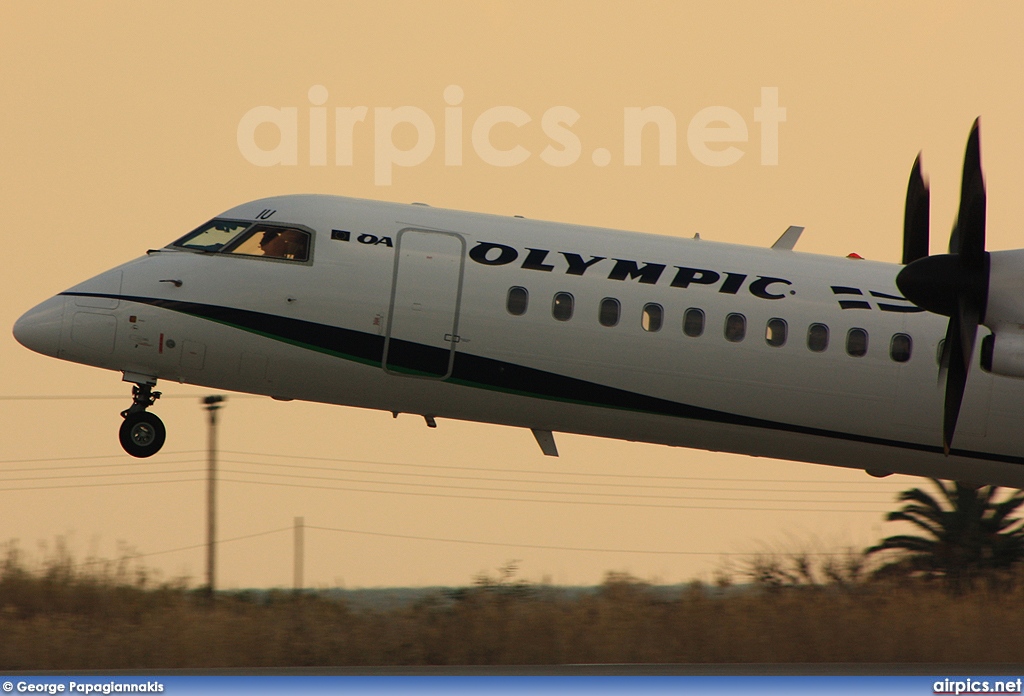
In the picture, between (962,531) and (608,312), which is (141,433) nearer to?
(608,312)

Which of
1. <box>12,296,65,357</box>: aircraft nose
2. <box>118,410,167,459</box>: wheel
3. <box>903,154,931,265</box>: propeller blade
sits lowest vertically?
<box>118,410,167,459</box>: wheel

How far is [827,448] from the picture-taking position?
66.0ft

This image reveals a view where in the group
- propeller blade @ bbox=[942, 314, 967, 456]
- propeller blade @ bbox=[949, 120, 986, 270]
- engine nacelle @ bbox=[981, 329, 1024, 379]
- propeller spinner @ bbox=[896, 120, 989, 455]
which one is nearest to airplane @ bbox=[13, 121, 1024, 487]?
propeller blade @ bbox=[942, 314, 967, 456]

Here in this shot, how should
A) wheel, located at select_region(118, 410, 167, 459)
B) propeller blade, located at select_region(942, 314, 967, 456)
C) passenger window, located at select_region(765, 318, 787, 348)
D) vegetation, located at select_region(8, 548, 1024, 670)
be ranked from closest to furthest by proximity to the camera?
propeller blade, located at select_region(942, 314, 967, 456) → vegetation, located at select_region(8, 548, 1024, 670) → passenger window, located at select_region(765, 318, 787, 348) → wheel, located at select_region(118, 410, 167, 459)

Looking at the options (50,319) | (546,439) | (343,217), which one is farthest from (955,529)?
(50,319)

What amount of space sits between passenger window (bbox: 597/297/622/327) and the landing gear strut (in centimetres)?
605

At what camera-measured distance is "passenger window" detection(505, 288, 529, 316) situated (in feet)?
62.5

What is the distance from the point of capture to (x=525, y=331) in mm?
19047

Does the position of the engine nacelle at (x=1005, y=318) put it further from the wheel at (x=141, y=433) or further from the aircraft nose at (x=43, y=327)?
the aircraft nose at (x=43, y=327)

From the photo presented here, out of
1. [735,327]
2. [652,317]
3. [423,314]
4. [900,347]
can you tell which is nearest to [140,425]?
[423,314]

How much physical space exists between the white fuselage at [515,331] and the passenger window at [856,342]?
1.3 inches

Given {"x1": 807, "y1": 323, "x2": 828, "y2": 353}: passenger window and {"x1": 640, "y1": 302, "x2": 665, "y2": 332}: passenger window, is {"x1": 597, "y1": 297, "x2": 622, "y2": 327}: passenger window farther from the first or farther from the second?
{"x1": 807, "y1": 323, "x2": 828, "y2": 353}: passenger window

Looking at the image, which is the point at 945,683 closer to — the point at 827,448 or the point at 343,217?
the point at 827,448

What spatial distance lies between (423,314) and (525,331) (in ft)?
4.30
